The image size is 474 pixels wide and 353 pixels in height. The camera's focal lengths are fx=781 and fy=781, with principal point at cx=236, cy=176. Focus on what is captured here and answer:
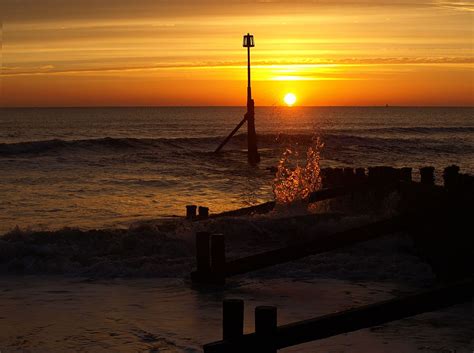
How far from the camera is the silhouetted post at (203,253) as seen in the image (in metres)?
10.4

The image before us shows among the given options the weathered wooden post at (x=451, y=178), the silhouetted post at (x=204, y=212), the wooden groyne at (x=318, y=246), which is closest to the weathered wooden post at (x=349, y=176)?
the silhouetted post at (x=204, y=212)

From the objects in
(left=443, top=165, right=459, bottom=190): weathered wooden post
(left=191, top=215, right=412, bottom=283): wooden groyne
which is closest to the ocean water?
(left=191, top=215, right=412, bottom=283): wooden groyne

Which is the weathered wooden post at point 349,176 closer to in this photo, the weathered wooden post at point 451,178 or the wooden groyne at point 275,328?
the weathered wooden post at point 451,178

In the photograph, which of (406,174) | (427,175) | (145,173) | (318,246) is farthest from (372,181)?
(145,173)

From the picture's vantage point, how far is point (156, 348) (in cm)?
768

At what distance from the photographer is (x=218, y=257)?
1025 centimetres

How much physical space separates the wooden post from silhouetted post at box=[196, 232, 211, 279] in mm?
136

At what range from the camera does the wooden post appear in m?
10.1

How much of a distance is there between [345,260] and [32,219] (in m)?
9.88

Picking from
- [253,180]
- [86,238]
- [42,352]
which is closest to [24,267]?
[86,238]

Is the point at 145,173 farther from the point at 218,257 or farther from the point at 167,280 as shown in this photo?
the point at 218,257

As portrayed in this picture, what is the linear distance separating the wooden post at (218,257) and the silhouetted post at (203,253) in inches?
5.4

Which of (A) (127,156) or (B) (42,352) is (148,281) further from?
(A) (127,156)

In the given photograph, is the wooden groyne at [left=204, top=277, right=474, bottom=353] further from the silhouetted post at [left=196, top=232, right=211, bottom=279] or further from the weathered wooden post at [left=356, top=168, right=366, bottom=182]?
the weathered wooden post at [left=356, top=168, right=366, bottom=182]
